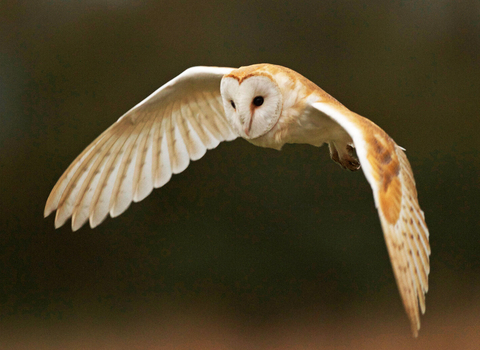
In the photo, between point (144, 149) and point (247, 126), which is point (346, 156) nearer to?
point (247, 126)

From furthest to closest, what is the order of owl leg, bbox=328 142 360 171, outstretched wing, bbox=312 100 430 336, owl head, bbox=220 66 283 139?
1. owl leg, bbox=328 142 360 171
2. owl head, bbox=220 66 283 139
3. outstretched wing, bbox=312 100 430 336

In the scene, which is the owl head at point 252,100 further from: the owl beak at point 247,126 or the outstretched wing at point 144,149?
the outstretched wing at point 144,149

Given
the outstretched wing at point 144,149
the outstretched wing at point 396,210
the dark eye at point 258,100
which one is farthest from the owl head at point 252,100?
the outstretched wing at point 144,149

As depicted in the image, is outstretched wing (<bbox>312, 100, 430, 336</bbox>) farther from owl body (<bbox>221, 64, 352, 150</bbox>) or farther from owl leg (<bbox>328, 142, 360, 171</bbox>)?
owl leg (<bbox>328, 142, 360, 171</bbox>)

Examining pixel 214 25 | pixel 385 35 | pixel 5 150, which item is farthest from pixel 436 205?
pixel 5 150

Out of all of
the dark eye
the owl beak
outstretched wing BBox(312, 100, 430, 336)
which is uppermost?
the dark eye

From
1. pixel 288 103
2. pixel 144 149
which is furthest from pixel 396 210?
pixel 144 149

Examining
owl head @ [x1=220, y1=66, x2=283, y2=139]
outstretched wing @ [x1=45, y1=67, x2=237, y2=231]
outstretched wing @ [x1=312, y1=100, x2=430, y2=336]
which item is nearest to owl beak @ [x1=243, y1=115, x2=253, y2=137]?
owl head @ [x1=220, y1=66, x2=283, y2=139]
